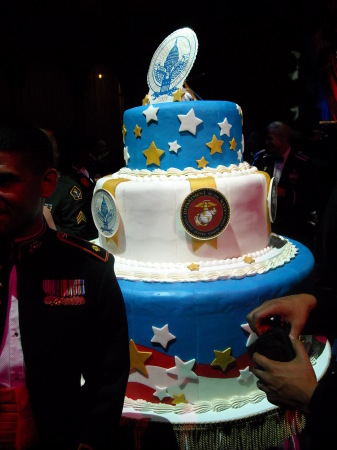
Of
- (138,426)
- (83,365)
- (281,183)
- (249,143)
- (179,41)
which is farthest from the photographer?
(249,143)

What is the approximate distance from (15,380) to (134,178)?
213 centimetres

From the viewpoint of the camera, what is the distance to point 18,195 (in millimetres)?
1387

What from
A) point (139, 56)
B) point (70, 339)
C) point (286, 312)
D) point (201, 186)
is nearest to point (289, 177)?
point (201, 186)

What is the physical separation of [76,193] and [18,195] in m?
2.61

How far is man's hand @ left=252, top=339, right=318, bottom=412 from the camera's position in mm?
1175

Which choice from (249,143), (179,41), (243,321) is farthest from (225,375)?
(249,143)

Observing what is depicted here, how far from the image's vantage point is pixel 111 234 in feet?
11.1

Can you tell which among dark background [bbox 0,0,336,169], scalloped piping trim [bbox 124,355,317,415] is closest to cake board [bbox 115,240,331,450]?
scalloped piping trim [bbox 124,355,317,415]

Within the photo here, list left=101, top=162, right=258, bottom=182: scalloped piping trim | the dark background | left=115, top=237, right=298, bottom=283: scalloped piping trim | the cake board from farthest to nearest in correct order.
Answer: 1. the dark background
2. left=101, top=162, right=258, bottom=182: scalloped piping trim
3. left=115, top=237, right=298, bottom=283: scalloped piping trim
4. the cake board

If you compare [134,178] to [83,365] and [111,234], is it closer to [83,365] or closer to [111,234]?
[111,234]

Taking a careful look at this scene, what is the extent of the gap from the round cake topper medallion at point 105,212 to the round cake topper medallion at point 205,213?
1.95ft

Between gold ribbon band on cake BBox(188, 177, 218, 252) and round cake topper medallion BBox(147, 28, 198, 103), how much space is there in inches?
32.8

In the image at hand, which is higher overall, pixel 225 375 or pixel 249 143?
pixel 249 143

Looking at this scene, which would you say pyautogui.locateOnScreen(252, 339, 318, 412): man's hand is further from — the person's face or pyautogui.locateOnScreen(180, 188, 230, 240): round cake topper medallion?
pyautogui.locateOnScreen(180, 188, 230, 240): round cake topper medallion
